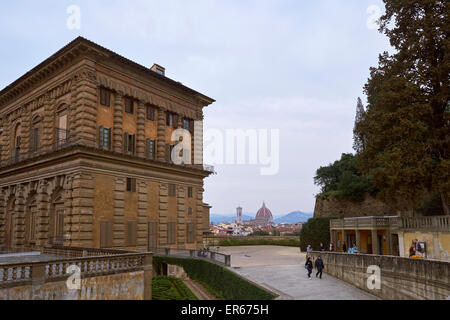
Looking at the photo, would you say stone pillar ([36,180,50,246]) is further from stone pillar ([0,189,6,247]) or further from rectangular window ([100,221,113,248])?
stone pillar ([0,189,6,247])

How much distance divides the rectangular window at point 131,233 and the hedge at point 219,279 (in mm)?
2277

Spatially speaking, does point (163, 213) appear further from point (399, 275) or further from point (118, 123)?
point (399, 275)

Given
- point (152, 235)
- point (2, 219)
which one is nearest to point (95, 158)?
point (152, 235)

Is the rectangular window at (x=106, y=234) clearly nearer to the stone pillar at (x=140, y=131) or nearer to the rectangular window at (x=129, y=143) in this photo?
the rectangular window at (x=129, y=143)

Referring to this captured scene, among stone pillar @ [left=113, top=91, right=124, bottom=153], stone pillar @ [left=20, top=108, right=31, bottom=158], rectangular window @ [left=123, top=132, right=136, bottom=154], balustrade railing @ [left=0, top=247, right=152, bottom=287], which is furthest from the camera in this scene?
stone pillar @ [left=20, top=108, right=31, bottom=158]

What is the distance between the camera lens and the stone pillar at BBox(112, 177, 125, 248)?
93.7ft

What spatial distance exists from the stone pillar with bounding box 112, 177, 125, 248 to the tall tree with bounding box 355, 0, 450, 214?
18.5m

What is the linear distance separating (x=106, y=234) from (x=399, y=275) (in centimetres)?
1997

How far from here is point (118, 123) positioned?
30484 mm

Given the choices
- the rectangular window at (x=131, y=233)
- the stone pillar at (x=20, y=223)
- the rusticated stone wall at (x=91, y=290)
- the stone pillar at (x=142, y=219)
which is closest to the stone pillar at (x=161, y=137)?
the stone pillar at (x=142, y=219)

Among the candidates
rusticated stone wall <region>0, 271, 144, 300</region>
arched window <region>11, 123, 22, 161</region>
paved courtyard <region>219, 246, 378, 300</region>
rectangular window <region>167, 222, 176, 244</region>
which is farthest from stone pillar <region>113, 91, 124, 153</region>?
rusticated stone wall <region>0, 271, 144, 300</region>

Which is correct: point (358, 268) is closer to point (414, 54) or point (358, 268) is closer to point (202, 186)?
point (414, 54)

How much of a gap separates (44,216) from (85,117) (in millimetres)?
8787
